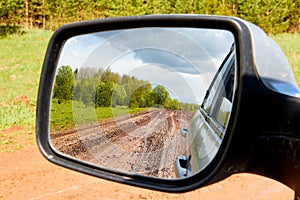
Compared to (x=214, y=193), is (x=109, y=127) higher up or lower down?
higher up

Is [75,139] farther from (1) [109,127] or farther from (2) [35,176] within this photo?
(2) [35,176]

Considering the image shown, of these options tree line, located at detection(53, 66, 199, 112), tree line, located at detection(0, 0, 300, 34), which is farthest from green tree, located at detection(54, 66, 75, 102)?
tree line, located at detection(0, 0, 300, 34)

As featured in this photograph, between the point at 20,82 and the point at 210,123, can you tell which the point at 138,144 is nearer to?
the point at 210,123

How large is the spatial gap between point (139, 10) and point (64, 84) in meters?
22.7

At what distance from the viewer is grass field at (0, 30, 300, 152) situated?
5.66 m

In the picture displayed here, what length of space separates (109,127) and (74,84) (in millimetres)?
214

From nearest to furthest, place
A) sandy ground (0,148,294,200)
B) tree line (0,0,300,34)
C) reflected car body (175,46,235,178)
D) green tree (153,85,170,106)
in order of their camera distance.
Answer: reflected car body (175,46,235,178)
green tree (153,85,170,106)
sandy ground (0,148,294,200)
tree line (0,0,300,34)

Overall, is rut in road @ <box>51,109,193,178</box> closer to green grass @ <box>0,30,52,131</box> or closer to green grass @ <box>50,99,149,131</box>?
green grass @ <box>50,99,149,131</box>

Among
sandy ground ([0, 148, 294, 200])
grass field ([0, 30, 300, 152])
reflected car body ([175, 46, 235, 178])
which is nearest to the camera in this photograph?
reflected car body ([175, 46, 235, 178])

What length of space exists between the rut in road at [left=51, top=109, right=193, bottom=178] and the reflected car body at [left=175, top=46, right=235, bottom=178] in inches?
1.8

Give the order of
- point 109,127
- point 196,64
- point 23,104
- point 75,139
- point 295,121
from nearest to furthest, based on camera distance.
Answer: point 295,121, point 196,64, point 109,127, point 75,139, point 23,104

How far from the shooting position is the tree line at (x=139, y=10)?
23.4 metres

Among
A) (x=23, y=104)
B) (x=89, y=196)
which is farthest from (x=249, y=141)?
(x=23, y=104)

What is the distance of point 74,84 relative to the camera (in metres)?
1.40
